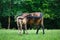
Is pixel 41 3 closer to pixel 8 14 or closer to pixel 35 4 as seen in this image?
pixel 35 4

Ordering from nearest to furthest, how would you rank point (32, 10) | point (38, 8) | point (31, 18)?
point (31, 18)
point (32, 10)
point (38, 8)

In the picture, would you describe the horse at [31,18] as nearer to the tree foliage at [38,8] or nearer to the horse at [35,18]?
the horse at [35,18]

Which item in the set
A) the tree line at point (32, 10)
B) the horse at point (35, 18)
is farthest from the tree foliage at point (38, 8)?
the horse at point (35, 18)

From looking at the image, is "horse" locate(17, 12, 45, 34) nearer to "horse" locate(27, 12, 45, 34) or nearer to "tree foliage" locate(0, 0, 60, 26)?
"horse" locate(27, 12, 45, 34)

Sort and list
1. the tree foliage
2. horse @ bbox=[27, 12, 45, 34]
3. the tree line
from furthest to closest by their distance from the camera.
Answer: the tree foliage → the tree line → horse @ bbox=[27, 12, 45, 34]

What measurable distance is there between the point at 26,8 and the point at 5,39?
2658cm

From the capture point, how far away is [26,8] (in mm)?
40594

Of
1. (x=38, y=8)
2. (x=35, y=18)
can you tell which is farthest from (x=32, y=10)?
(x=35, y=18)

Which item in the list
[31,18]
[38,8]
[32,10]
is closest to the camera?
[31,18]

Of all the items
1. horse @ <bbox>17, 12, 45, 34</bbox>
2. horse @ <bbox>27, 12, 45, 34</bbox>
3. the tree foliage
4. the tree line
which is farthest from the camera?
the tree foliage

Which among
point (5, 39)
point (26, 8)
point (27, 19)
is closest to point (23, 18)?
point (27, 19)

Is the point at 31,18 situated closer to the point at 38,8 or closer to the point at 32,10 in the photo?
the point at 32,10

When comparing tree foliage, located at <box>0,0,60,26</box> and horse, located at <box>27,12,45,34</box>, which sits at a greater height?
horse, located at <box>27,12,45,34</box>

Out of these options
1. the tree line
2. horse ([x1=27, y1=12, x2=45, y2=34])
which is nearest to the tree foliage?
the tree line
